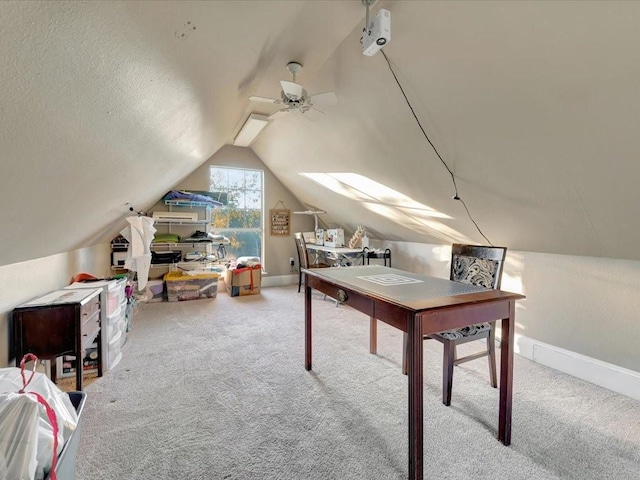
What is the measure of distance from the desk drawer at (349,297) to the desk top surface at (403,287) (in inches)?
1.8

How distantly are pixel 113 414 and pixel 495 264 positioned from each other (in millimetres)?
2705

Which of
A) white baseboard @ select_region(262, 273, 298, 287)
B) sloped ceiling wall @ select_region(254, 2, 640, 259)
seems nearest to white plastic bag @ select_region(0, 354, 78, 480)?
sloped ceiling wall @ select_region(254, 2, 640, 259)

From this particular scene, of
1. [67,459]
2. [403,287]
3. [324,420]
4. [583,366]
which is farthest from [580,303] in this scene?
[67,459]

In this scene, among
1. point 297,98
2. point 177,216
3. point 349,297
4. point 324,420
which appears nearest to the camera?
point 324,420

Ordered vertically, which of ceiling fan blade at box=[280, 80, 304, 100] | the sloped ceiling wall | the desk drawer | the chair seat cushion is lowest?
the chair seat cushion

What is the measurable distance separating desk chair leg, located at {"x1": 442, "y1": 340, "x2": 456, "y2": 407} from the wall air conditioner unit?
4084mm

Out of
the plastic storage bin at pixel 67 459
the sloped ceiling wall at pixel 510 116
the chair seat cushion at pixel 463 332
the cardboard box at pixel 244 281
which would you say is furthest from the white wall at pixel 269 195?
the plastic storage bin at pixel 67 459

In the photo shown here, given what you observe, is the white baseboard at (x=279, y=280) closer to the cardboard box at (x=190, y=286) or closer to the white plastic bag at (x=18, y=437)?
the cardboard box at (x=190, y=286)

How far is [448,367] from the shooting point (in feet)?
6.12

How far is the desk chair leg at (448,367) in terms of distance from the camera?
1849mm

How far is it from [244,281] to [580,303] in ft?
13.4

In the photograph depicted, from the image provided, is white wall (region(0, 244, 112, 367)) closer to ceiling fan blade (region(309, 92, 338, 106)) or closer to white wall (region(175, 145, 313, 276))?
white wall (region(175, 145, 313, 276))

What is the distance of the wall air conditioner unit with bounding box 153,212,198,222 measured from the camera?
448 cm

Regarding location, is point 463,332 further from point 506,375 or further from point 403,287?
point 403,287
